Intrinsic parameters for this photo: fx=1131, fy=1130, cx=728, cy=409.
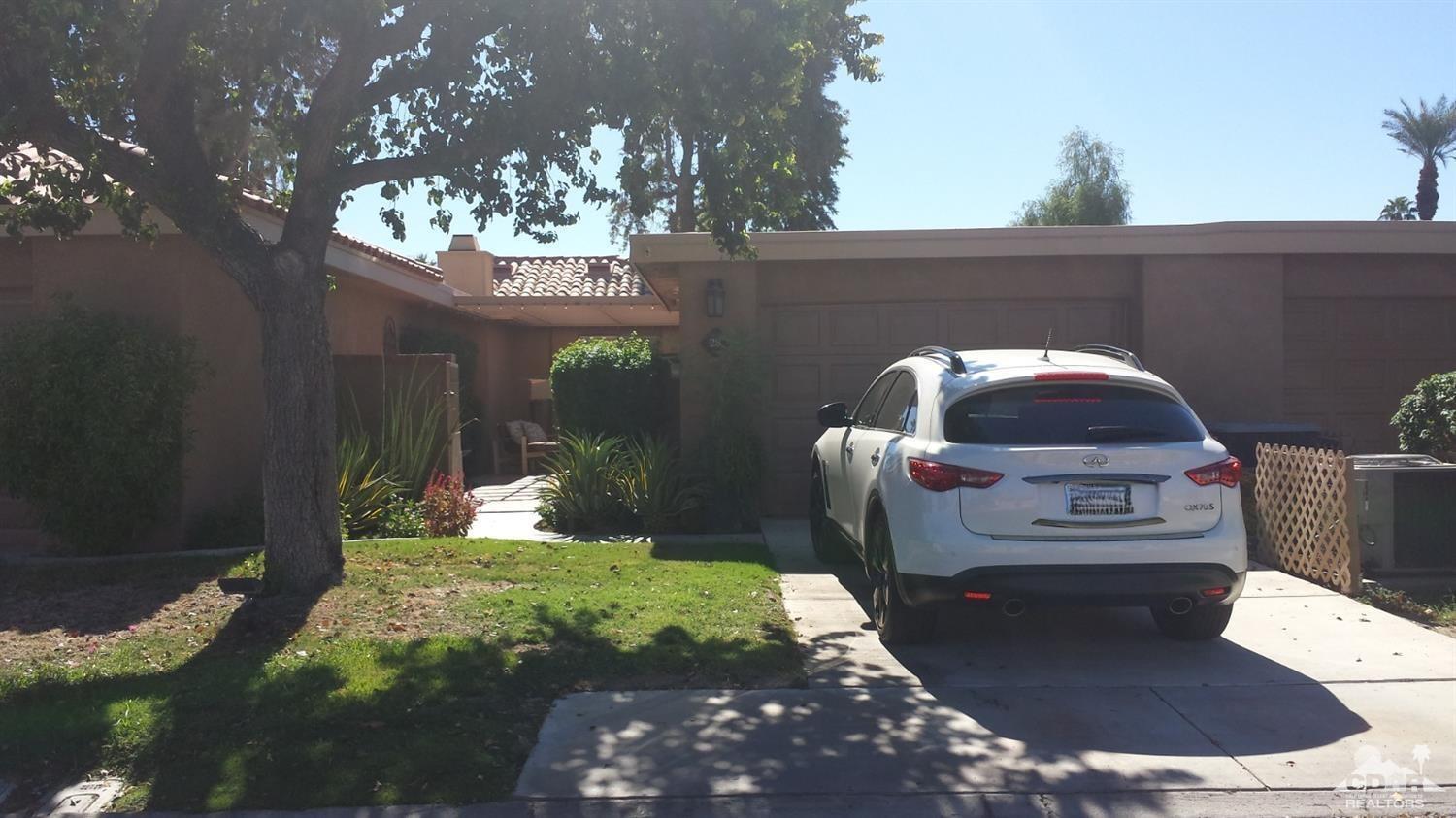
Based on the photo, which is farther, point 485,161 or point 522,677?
point 485,161

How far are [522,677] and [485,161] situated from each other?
155 inches

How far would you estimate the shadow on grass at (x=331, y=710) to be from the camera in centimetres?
482

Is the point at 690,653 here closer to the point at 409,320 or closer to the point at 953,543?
the point at 953,543

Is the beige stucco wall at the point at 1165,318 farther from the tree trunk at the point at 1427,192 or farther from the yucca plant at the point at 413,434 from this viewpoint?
the tree trunk at the point at 1427,192

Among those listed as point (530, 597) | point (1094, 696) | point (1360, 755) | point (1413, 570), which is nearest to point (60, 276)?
point (530, 597)

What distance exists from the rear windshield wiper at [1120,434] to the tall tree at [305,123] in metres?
3.45

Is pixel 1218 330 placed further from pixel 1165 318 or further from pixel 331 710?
pixel 331 710

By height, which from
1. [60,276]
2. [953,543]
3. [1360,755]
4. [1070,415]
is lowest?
[1360,755]

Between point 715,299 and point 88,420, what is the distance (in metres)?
5.85

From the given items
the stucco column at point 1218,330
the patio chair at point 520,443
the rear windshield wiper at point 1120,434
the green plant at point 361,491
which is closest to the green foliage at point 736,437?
the green plant at point 361,491

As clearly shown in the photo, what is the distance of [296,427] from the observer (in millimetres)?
7395

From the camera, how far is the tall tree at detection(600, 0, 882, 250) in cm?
800

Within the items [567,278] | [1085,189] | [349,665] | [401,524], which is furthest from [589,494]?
[1085,189]

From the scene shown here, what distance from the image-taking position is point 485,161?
27.0ft
